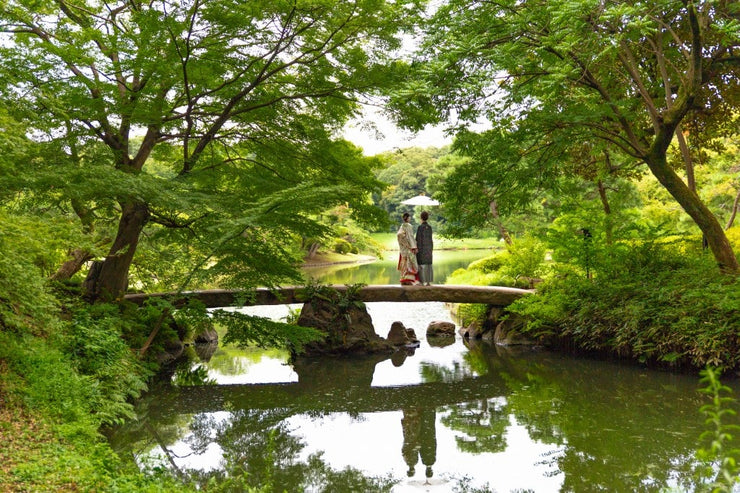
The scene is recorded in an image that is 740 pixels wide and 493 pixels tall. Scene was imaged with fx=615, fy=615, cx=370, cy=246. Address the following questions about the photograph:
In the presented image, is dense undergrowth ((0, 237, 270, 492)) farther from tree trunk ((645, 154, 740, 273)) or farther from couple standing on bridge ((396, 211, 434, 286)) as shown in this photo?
tree trunk ((645, 154, 740, 273))

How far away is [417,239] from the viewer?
12.9m

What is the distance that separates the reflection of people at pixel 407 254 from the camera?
12770mm

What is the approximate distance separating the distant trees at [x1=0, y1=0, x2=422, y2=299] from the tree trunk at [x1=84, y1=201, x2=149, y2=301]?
24mm

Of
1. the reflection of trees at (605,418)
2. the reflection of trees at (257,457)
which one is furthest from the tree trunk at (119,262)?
the reflection of trees at (605,418)

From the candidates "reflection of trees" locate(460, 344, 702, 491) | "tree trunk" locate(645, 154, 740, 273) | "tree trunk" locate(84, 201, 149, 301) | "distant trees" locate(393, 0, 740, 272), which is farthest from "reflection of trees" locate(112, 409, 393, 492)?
"tree trunk" locate(645, 154, 740, 273)

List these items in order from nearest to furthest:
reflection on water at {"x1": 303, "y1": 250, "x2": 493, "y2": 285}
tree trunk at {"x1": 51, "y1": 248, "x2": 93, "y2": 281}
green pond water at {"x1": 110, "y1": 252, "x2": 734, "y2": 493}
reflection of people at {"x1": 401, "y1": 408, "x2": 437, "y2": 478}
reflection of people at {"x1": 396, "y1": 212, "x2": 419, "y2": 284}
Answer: green pond water at {"x1": 110, "y1": 252, "x2": 734, "y2": 493}, reflection of people at {"x1": 401, "y1": 408, "x2": 437, "y2": 478}, tree trunk at {"x1": 51, "y1": 248, "x2": 93, "y2": 281}, reflection of people at {"x1": 396, "y1": 212, "x2": 419, "y2": 284}, reflection on water at {"x1": 303, "y1": 250, "x2": 493, "y2": 285}

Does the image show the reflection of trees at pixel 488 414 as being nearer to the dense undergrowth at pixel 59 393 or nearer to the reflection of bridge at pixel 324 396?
the reflection of bridge at pixel 324 396

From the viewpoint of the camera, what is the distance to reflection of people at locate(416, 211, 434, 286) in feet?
→ 42.3

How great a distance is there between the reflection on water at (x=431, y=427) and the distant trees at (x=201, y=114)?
1.99m

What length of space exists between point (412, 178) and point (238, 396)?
1783 inches

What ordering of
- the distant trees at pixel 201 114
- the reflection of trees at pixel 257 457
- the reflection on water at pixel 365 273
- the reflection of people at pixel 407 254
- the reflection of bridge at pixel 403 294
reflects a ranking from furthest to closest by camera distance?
the reflection on water at pixel 365 273, the reflection of people at pixel 407 254, the reflection of bridge at pixel 403 294, the distant trees at pixel 201 114, the reflection of trees at pixel 257 457

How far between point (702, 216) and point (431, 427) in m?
6.14

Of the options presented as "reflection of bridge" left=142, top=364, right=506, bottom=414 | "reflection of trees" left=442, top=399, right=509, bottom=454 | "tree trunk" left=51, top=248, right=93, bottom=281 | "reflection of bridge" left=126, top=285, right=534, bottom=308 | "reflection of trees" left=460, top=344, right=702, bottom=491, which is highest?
"tree trunk" left=51, top=248, right=93, bottom=281

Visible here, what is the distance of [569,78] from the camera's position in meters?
9.30
